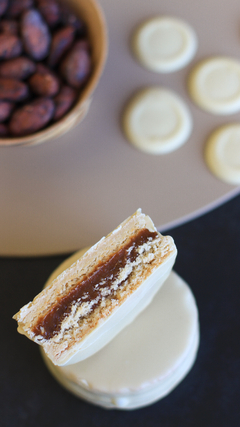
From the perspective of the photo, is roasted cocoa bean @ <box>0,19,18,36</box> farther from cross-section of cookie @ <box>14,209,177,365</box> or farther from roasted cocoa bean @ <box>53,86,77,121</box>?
cross-section of cookie @ <box>14,209,177,365</box>

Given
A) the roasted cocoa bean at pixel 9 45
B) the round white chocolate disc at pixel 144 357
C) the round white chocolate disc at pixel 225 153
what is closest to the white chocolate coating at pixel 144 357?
the round white chocolate disc at pixel 144 357

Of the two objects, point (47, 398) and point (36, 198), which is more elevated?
point (36, 198)

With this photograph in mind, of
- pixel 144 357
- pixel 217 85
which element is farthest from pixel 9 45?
pixel 144 357

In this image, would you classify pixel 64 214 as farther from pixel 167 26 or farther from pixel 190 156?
pixel 167 26

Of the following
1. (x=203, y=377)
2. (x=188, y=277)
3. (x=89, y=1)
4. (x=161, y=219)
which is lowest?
(x=203, y=377)

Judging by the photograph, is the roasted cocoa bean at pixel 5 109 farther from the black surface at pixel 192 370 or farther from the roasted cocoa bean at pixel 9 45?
the black surface at pixel 192 370

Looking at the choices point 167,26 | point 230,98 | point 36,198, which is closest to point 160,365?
point 36,198

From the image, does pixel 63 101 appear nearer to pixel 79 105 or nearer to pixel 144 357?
pixel 79 105

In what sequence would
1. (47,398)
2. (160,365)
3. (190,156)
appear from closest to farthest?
(160,365)
(47,398)
(190,156)
